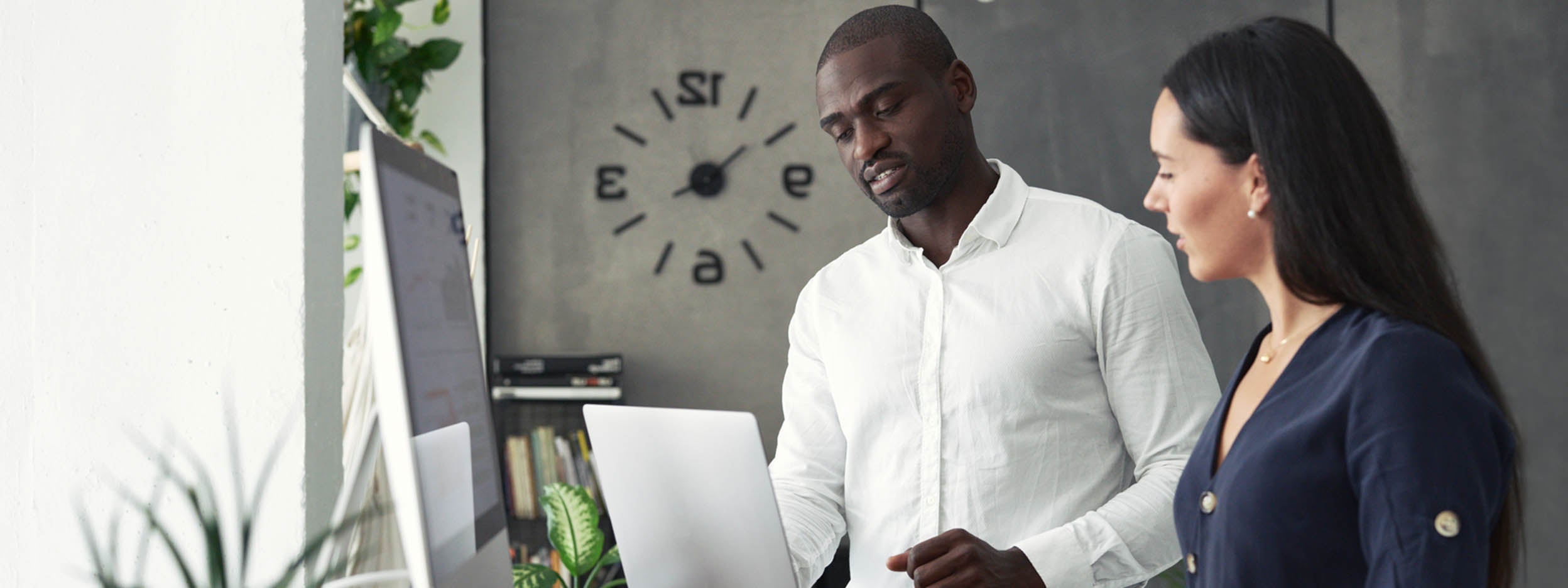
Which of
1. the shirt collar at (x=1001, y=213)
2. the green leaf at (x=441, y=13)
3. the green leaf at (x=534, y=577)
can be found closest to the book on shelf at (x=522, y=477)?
the green leaf at (x=441, y=13)

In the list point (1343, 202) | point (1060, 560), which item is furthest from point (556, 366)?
point (1343, 202)

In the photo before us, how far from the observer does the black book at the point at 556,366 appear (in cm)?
360

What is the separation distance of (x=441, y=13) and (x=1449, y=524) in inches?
146

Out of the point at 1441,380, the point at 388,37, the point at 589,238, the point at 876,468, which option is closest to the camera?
the point at 1441,380

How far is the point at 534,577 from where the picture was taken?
190 cm

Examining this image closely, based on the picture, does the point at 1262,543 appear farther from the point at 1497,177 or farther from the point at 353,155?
the point at 1497,177

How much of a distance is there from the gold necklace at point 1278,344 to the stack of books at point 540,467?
285cm

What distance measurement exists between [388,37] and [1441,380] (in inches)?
131

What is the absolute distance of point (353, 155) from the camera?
2.48 meters

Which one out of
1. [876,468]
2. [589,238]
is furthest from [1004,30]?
[876,468]

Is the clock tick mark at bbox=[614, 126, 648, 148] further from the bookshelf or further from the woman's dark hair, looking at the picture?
the woman's dark hair

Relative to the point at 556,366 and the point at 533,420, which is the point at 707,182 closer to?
the point at 556,366

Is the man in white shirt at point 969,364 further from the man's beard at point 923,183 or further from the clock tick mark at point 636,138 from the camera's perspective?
the clock tick mark at point 636,138

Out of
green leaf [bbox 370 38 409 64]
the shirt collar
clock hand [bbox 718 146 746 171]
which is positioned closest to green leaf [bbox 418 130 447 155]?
green leaf [bbox 370 38 409 64]
